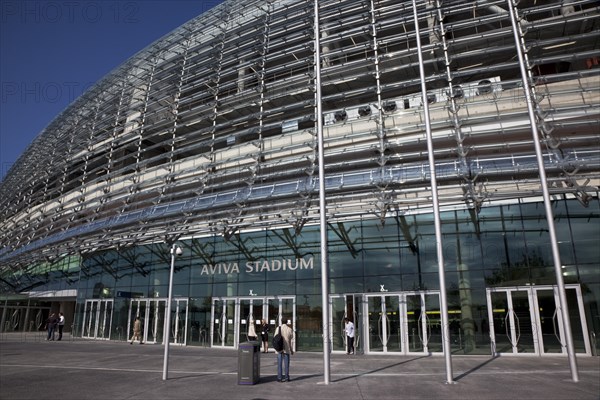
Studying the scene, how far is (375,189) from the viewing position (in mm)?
17984

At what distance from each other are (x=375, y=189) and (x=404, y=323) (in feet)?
18.4

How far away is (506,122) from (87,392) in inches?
656

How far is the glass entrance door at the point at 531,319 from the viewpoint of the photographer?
51.5 feet

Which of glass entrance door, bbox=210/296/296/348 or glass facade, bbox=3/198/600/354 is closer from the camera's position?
glass facade, bbox=3/198/600/354

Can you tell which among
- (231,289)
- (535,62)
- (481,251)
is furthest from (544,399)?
(231,289)

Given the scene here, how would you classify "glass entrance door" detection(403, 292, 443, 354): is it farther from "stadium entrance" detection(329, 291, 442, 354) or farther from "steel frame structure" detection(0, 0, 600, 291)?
"steel frame structure" detection(0, 0, 600, 291)

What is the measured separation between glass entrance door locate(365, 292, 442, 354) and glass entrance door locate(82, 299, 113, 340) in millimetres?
16855

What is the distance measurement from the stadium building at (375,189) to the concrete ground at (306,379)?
2.35 m

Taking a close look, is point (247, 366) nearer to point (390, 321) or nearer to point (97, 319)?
point (390, 321)

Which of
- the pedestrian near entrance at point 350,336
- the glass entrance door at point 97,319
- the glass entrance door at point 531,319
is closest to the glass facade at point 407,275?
the glass entrance door at point 531,319

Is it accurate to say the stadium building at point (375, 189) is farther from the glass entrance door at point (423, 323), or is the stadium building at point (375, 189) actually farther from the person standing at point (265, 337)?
the person standing at point (265, 337)

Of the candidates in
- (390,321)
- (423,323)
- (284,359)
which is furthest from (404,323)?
(284,359)

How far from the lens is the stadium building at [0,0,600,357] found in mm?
16250

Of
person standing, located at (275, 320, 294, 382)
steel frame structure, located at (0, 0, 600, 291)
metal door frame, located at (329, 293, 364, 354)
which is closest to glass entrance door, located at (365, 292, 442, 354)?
metal door frame, located at (329, 293, 364, 354)
